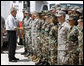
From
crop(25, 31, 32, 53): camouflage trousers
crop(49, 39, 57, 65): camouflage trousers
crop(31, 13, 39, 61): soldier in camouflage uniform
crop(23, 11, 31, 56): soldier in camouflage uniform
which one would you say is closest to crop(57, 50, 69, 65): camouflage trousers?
crop(49, 39, 57, 65): camouflage trousers

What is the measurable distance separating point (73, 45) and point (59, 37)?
419 millimetres

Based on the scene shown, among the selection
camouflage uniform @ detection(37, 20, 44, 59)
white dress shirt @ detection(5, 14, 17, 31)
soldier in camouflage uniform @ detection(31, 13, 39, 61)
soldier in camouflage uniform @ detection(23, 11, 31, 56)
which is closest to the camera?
camouflage uniform @ detection(37, 20, 44, 59)

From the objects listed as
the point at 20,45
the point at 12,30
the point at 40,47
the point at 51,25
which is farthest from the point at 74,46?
the point at 20,45

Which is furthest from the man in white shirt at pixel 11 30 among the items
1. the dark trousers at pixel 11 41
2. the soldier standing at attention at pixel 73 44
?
the soldier standing at attention at pixel 73 44

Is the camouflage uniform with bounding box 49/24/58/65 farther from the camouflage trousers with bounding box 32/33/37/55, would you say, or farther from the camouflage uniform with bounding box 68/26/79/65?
the camouflage trousers with bounding box 32/33/37/55

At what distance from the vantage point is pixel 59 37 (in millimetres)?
7223

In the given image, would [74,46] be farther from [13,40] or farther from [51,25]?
[13,40]

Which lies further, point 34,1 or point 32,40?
point 34,1

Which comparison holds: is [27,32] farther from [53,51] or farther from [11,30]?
[53,51]

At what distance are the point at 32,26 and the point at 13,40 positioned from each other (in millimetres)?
853

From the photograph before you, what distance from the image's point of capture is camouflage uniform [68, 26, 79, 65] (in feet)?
22.7

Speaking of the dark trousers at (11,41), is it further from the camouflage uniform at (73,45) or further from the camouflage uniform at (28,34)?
the camouflage uniform at (73,45)

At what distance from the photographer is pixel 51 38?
801 centimetres

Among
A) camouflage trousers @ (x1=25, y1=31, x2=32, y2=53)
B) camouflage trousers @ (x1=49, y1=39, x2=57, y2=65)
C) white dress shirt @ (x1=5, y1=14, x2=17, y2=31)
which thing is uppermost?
white dress shirt @ (x1=5, y1=14, x2=17, y2=31)
